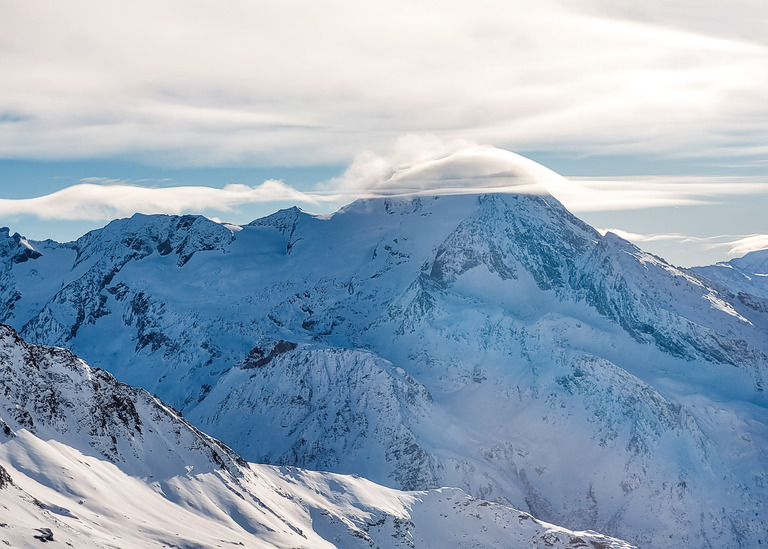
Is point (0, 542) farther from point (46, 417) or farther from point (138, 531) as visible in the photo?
point (46, 417)

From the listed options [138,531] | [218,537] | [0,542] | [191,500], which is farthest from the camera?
[191,500]

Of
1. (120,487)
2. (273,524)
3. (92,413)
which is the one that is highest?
(92,413)

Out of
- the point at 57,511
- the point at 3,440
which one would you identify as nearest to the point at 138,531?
the point at 57,511

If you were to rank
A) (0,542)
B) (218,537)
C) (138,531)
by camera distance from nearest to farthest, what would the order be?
(0,542)
(138,531)
(218,537)

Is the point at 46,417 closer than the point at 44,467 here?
No

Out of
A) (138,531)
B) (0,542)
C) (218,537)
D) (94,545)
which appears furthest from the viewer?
(218,537)

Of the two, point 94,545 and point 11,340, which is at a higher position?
point 11,340

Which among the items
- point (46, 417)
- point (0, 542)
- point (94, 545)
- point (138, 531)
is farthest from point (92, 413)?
point (0, 542)

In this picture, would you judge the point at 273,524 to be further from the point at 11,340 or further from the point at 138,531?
the point at 11,340

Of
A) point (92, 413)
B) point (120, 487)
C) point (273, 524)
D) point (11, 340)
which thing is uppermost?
point (11, 340)
